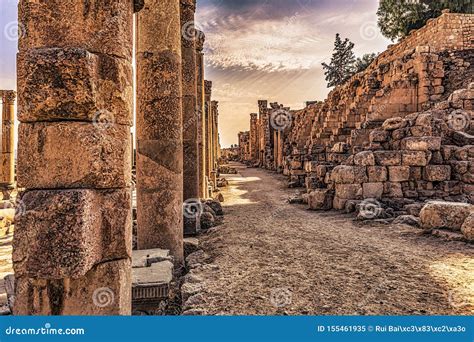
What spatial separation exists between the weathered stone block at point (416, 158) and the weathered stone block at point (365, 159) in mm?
979

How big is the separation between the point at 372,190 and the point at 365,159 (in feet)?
3.27

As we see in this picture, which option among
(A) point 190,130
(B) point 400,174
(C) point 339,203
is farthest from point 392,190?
(A) point 190,130

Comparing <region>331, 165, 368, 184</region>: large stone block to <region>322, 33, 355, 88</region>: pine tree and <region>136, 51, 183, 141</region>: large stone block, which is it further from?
<region>322, 33, 355, 88</region>: pine tree

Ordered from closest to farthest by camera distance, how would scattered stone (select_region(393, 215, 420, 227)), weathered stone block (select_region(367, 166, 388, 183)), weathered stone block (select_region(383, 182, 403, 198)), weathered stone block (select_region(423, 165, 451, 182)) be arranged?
scattered stone (select_region(393, 215, 420, 227)) → weathered stone block (select_region(423, 165, 451, 182)) → weathered stone block (select_region(383, 182, 403, 198)) → weathered stone block (select_region(367, 166, 388, 183))

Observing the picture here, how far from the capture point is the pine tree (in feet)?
142

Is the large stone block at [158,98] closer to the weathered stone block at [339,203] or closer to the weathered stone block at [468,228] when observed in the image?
the weathered stone block at [468,228]

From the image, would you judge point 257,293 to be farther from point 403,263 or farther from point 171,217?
point 403,263

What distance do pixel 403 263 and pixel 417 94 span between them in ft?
42.5

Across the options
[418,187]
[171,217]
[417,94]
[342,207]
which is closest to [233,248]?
[171,217]

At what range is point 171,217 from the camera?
5.56 meters

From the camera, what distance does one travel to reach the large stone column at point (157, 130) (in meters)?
5.51

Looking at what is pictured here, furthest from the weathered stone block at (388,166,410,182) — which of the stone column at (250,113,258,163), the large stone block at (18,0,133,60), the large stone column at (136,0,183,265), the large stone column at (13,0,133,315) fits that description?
the stone column at (250,113,258,163)

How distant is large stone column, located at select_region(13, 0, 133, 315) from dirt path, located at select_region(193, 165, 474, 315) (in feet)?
5.10

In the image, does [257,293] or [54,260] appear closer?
[54,260]
